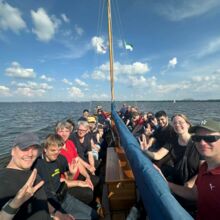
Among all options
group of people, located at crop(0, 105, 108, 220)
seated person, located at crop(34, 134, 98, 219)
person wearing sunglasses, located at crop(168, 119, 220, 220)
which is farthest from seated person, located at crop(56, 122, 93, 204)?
person wearing sunglasses, located at crop(168, 119, 220, 220)

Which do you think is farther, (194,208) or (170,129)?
(170,129)

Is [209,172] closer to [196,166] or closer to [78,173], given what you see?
[196,166]

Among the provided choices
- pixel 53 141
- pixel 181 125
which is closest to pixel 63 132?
pixel 53 141

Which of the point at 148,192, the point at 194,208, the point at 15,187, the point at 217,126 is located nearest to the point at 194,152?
the point at 194,208

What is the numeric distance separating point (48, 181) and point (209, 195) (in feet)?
6.45

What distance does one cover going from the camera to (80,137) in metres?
4.95

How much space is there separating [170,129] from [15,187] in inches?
125

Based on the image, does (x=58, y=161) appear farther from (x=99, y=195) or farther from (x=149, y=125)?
(x=149, y=125)

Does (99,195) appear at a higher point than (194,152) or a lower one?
lower

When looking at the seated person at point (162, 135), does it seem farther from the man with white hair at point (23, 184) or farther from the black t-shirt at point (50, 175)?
the man with white hair at point (23, 184)

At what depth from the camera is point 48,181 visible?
9.16ft

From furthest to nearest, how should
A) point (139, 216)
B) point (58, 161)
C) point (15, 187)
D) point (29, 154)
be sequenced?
point (58, 161), point (139, 216), point (29, 154), point (15, 187)

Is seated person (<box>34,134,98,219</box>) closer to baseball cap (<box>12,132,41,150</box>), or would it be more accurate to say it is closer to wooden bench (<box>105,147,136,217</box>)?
wooden bench (<box>105,147,136,217</box>)

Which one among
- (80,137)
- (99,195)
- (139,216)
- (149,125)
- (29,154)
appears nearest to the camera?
(29,154)
